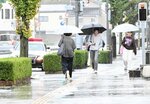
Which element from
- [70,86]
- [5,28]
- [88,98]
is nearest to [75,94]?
[88,98]

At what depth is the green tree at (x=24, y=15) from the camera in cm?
2278

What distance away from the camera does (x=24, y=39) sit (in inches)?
923

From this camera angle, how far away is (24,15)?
22969 mm

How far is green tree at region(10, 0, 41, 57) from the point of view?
74.7 ft

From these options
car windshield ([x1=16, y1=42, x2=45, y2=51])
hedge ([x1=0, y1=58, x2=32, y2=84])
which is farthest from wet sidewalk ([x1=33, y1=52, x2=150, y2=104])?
car windshield ([x1=16, y1=42, x2=45, y2=51])

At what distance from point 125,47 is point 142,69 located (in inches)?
174

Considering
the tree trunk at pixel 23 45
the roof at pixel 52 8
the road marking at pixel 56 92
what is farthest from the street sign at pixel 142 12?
the roof at pixel 52 8

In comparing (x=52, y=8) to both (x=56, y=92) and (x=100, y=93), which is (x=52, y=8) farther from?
(x=100, y=93)

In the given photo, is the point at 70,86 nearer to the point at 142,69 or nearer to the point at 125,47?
the point at 142,69

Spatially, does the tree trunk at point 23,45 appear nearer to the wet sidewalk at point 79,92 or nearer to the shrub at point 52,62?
the wet sidewalk at point 79,92

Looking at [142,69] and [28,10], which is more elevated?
[28,10]

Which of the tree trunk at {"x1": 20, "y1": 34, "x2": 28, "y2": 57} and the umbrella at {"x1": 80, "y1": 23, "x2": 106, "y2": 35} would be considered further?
the umbrella at {"x1": 80, "y1": 23, "x2": 106, "y2": 35}

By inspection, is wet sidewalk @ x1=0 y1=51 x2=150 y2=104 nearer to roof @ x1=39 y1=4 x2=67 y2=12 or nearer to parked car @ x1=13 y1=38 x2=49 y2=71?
parked car @ x1=13 y1=38 x2=49 y2=71

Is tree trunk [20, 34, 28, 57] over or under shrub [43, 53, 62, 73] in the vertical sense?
over
